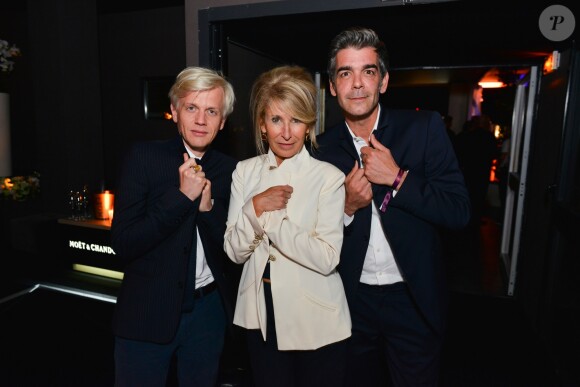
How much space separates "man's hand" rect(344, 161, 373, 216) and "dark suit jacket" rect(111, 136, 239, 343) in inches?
19.0

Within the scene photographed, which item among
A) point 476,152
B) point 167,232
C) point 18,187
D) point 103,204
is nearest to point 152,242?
point 167,232

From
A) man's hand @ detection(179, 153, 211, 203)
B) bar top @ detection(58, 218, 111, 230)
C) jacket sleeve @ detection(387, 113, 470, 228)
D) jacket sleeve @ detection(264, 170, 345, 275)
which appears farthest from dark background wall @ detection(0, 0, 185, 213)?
jacket sleeve @ detection(387, 113, 470, 228)

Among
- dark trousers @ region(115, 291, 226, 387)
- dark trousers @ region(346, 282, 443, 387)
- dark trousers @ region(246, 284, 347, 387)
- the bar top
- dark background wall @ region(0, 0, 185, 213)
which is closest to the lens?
dark trousers @ region(246, 284, 347, 387)

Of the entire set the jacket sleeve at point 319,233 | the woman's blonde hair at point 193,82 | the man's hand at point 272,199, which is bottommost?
the jacket sleeve at point 319,233

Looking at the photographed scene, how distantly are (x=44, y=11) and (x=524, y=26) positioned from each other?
4435mm

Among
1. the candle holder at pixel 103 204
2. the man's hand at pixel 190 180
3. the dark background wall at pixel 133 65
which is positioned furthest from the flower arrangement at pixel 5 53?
the man's hand at pixel 190 180

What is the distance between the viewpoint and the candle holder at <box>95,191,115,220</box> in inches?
136

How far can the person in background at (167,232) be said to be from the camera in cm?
146

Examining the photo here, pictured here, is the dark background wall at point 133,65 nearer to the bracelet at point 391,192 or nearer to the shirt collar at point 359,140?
the shirt collar at point 359,140

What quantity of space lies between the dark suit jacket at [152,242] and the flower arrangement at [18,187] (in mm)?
2913

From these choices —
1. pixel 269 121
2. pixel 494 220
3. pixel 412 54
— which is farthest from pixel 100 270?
pixel 494 220

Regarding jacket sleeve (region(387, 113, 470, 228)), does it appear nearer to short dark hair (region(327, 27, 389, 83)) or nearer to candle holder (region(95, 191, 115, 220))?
short dark hair (region(327, 27, 389, 83))

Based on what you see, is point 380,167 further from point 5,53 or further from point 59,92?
point 59,92

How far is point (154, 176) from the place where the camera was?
1528mm
